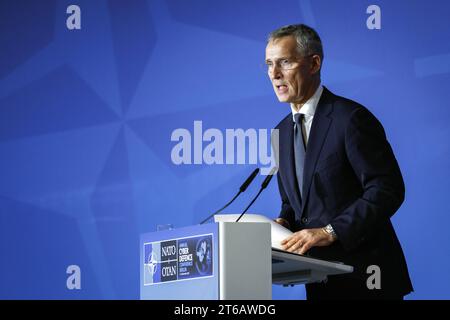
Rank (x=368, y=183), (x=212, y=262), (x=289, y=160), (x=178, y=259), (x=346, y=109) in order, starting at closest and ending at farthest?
(x=212, y=262) → (x=178, y=259) → (x=368, y=183) → (x=346, y=109) → (x=289, y=160)

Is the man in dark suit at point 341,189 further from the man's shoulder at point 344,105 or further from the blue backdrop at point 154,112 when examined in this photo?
the blue backdrop at point 154,112

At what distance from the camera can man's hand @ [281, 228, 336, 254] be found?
11.5 feet

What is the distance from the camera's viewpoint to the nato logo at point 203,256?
9.49 ft

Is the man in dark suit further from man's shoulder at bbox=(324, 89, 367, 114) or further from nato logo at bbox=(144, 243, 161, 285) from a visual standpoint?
nato logo at bbox=(144, 243, 161, 285)

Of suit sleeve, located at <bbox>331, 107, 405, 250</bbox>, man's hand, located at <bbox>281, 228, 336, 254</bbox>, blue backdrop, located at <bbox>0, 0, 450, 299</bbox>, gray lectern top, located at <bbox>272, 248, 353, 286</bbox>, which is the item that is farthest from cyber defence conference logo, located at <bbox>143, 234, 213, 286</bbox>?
blue backdrop, located at <bbox>0, 0, 450, 299</bbox>

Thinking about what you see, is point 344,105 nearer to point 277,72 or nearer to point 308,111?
point 308,111

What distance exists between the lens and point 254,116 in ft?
16.3

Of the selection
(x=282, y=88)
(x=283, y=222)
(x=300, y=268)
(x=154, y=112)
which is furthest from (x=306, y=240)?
(x=154, y=112)

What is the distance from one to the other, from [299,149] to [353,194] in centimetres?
32

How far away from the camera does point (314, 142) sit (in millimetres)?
3908

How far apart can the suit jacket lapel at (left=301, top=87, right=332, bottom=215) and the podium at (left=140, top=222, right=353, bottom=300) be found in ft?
2.42

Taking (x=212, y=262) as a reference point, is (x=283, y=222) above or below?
above

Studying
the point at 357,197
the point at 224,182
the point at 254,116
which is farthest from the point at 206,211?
the point at 357,197

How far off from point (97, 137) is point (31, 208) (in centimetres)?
53
